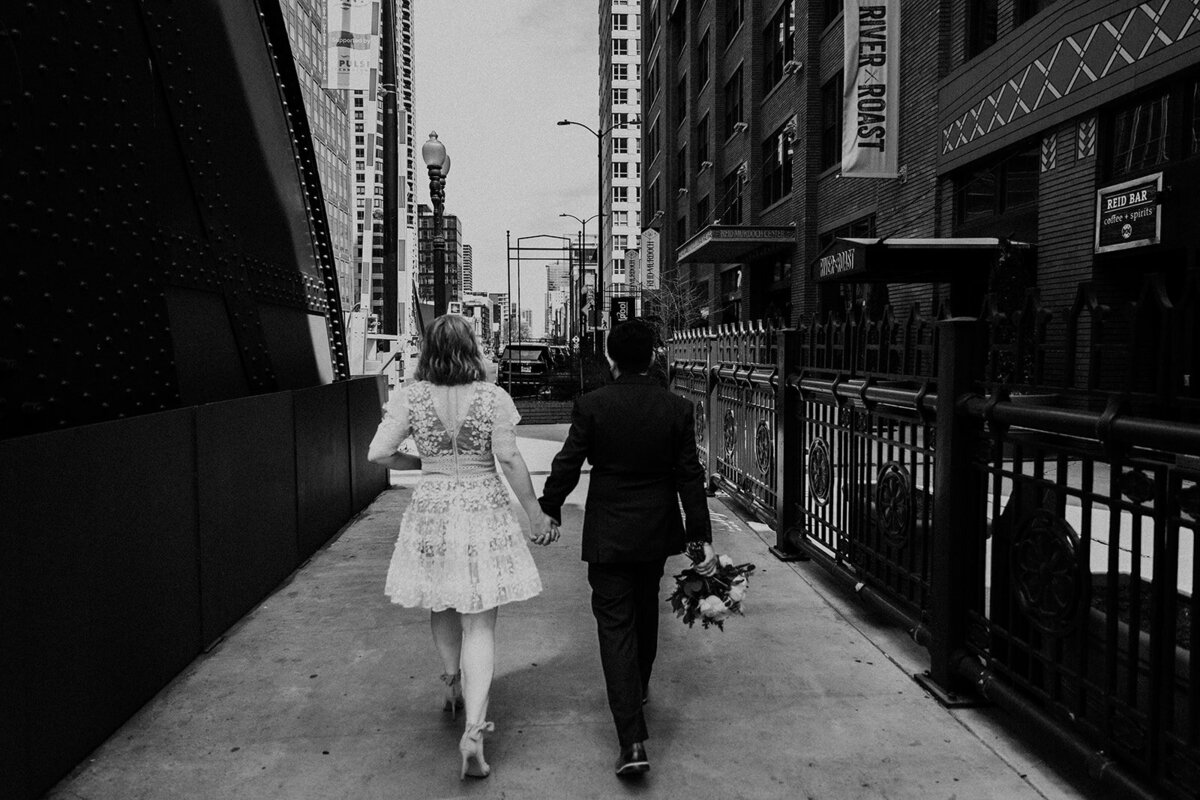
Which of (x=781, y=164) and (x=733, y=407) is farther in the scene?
(x=781, y=164)

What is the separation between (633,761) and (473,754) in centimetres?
64

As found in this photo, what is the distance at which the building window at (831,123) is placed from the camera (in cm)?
2408

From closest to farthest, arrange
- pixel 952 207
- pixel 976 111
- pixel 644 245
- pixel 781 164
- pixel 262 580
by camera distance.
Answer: pixel 262 580 → pixel 976 111 → pixel 952 207 → pixel 781 164 → pixel 644 245

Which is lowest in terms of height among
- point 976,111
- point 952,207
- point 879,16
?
point 952,207

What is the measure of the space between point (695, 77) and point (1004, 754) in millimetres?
41185

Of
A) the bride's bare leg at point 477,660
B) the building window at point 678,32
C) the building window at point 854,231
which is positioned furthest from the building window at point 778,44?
the bride's bare leg at point 477,660

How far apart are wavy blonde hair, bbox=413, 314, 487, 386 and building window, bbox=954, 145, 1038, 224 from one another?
1341cm

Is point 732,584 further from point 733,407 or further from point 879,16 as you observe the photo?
point 879,16

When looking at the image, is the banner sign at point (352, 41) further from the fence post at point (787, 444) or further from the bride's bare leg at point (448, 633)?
the bride's bare leg at point (448, 633)

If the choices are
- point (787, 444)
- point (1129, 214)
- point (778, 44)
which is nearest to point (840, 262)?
point (1129, 214)

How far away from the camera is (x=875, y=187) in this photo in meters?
20.9

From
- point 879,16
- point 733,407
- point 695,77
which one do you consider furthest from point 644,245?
point 733,407

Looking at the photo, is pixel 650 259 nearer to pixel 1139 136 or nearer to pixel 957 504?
pixel 1139 136

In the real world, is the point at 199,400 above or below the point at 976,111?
below
